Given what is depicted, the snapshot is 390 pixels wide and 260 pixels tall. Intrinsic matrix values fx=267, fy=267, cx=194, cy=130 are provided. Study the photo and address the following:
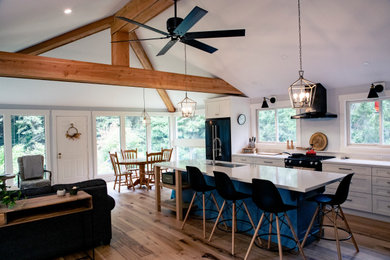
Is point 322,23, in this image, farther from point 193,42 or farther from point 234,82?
point 234,82

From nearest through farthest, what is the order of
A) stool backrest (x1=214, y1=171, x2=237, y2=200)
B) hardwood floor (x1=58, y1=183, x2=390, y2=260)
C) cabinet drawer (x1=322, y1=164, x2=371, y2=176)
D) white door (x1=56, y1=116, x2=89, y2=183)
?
1. hardwood floor (x1=58, y1=183, x2=390, y2=260)
2. stool backrest (x1=214, y1=171, x2=237, y2=200)
3. cabinet drawer (x1=322, y1=164, x2=371, y2=176)
4. white door (x1=56, y1=116, x2=89, y2=183)

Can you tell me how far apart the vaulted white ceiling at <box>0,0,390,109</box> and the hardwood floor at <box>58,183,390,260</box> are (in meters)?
2.54

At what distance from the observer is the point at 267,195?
2727 millimetres

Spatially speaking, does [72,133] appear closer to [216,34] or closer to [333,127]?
[216,34]

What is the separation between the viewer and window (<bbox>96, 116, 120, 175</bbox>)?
7559mm

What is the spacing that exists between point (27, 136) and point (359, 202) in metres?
7.04

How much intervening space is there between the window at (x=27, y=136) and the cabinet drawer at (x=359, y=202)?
6.71 meters

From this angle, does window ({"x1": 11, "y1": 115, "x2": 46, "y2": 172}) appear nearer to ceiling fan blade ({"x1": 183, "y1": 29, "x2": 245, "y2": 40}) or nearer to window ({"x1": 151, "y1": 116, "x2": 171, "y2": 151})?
window ({"x1": 151, "y1": 116, "x2": 171, "y2": 151})

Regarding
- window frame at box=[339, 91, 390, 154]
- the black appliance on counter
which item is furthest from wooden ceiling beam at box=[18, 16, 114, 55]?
window frame at box=[339, 91, 390, 154]

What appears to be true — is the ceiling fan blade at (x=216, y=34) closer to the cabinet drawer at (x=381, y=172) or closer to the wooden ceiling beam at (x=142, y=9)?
the wooden ceiling beam at (x=142, y=9)

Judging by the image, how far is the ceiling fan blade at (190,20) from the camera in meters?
2.37

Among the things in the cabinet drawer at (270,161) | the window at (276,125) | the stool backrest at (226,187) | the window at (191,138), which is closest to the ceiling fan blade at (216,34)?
the stool backrest at (226,187)

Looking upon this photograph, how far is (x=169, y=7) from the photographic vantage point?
13.9 ft

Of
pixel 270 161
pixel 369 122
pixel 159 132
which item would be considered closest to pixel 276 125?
pixel 270 161
